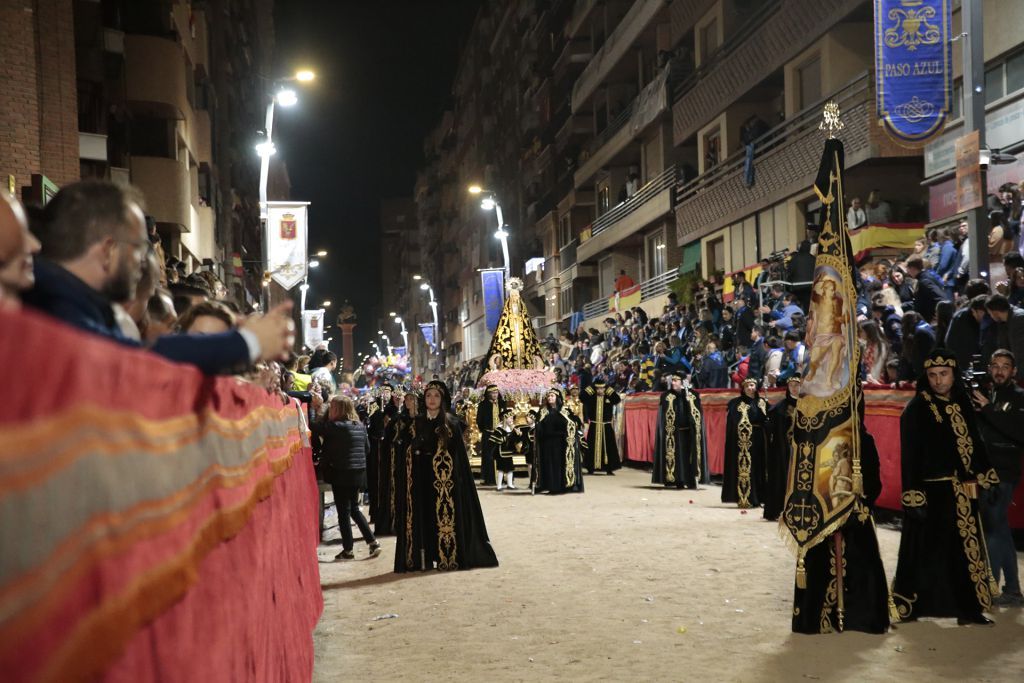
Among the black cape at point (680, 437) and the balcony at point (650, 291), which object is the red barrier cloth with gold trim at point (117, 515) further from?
the balcony at point (650, 291)

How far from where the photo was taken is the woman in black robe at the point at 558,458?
2131 cm

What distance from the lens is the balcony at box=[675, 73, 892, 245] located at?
78.9 ft

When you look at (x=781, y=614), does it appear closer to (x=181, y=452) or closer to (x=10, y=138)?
(x=181, y=452)

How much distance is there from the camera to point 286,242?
2372 centimetres

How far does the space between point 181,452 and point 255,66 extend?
7730 centimetres

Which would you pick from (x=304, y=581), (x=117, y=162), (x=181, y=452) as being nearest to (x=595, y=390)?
(x=117, y=162)

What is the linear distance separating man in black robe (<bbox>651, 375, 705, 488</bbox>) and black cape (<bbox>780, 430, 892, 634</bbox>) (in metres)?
13.7

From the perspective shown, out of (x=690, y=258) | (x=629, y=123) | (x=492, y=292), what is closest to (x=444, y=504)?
(x=690, y=258)

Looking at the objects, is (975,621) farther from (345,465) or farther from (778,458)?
(345,465)

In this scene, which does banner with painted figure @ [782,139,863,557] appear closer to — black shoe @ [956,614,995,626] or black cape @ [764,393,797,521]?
black shoe @ [956,614,995,626]

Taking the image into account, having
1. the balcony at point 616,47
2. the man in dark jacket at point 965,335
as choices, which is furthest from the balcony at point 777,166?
the man in dark jacket at point 965,335

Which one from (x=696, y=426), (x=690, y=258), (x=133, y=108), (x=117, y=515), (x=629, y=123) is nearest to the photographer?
(x=117, y=515)

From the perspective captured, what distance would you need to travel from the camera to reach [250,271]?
62938mm

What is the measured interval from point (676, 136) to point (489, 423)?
17.7 meters
